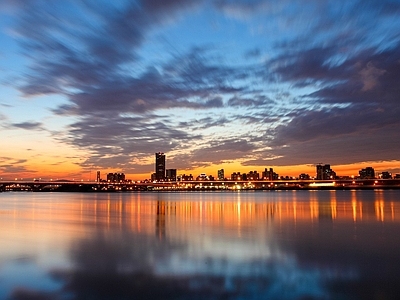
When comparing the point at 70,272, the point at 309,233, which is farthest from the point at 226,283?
the point at 309,233

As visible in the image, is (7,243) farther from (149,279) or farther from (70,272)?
(149,279)

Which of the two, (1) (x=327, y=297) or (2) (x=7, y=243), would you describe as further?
(2) (x=7, y=243)

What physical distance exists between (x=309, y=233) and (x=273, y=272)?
10.2 meters

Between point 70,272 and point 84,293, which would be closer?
point 84,293

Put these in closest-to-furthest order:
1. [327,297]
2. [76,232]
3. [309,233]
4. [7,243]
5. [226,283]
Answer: [327,297] → [226,283] → [7,243] → [309,233] → [76,232]

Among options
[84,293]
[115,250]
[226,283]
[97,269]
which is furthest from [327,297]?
[115,250]

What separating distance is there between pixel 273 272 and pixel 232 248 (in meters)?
4.40

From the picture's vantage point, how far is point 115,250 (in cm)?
1636

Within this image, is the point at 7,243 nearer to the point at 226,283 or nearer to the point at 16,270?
the point at 16,270

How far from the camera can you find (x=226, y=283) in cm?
1070

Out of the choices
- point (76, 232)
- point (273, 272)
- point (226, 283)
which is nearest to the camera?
point (226, 283)

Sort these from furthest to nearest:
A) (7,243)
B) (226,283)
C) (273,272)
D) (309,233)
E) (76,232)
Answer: (76,232)
(309,233)
(7,243)
(273,272)
(226,283)

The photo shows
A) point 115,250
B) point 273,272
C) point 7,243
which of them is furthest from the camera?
point 7,243

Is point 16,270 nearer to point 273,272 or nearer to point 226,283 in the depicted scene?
point 226,283
